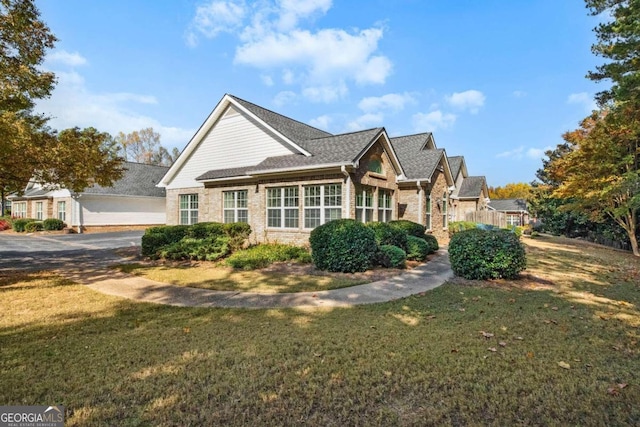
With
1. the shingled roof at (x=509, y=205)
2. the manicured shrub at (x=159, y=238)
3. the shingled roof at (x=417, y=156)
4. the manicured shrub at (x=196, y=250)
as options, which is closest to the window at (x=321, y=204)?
the manicured shrub at (x=196, y=250)

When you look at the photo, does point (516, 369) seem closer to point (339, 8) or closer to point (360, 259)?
point (360, 259)

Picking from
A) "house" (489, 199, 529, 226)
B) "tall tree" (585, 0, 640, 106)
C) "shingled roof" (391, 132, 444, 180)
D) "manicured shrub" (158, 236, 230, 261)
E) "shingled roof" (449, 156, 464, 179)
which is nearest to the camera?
"tall tree" (585, 0, 640, 106)

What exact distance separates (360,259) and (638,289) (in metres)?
7.27

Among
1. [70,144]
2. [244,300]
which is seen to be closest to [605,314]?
[244,300]

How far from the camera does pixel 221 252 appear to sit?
1308 cm

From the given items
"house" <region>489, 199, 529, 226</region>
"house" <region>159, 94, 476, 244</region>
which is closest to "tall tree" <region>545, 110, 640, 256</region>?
"house" <region>159, 94, 476, 244</region>

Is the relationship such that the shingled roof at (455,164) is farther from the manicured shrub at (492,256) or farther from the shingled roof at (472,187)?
the manicured shrub at (492,256)

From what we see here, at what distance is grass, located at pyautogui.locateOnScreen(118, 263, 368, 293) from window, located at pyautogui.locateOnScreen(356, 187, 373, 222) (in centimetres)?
402

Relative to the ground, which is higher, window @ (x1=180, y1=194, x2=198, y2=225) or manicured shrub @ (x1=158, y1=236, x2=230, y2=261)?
window @ (x1=180, y1=194, x2=198, y2=225)

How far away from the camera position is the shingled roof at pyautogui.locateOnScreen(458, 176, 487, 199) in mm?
31748

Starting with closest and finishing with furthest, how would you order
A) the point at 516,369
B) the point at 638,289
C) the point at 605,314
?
the point at 516,369
the point at 605,314
the point at 638,289

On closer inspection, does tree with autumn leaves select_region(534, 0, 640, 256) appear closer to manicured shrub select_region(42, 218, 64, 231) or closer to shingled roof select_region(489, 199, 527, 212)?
shingled roof select_region(489, 199, 527, 212)

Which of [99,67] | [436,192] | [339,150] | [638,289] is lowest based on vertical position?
[638,289]

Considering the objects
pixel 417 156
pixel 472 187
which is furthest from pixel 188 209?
pixel 472 187
